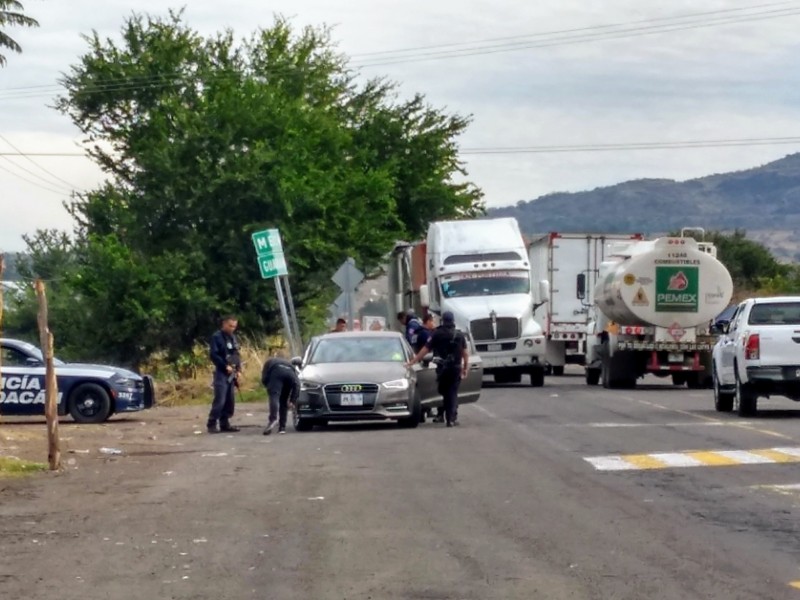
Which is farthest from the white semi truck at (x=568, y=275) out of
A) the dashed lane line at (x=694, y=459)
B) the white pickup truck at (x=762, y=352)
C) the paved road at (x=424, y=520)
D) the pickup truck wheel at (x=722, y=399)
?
the dashed lane line at (x=694, y=459)

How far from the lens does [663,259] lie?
34.8m

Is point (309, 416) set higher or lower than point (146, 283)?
lower

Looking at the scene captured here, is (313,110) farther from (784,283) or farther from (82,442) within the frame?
(784,283)

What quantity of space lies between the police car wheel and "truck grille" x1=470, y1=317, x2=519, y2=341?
1190 cm

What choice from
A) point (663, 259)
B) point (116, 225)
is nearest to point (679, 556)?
point (663, 259)

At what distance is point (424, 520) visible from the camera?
1269cm

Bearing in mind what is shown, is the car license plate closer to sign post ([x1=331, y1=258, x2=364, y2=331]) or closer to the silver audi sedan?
the silver audi sedan

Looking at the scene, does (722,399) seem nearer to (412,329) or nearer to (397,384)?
(412,329)

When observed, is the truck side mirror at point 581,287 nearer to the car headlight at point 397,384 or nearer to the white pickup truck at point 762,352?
the white pickup truck at point 762,352

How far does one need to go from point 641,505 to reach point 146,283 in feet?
101

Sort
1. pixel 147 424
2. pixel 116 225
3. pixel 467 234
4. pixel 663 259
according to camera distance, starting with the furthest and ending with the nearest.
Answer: pixel 116 225 < pixel 467 234 < pixel 663 259 < pixel 147 424

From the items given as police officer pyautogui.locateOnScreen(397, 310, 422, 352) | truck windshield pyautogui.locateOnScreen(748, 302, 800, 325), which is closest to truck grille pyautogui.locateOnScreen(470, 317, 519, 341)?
police officer pyautogui.locateOnScreen(397, 310, 422, 352)

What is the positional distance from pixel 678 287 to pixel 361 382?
13.5m

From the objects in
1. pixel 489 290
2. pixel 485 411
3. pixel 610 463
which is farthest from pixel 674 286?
pixel 610 463
